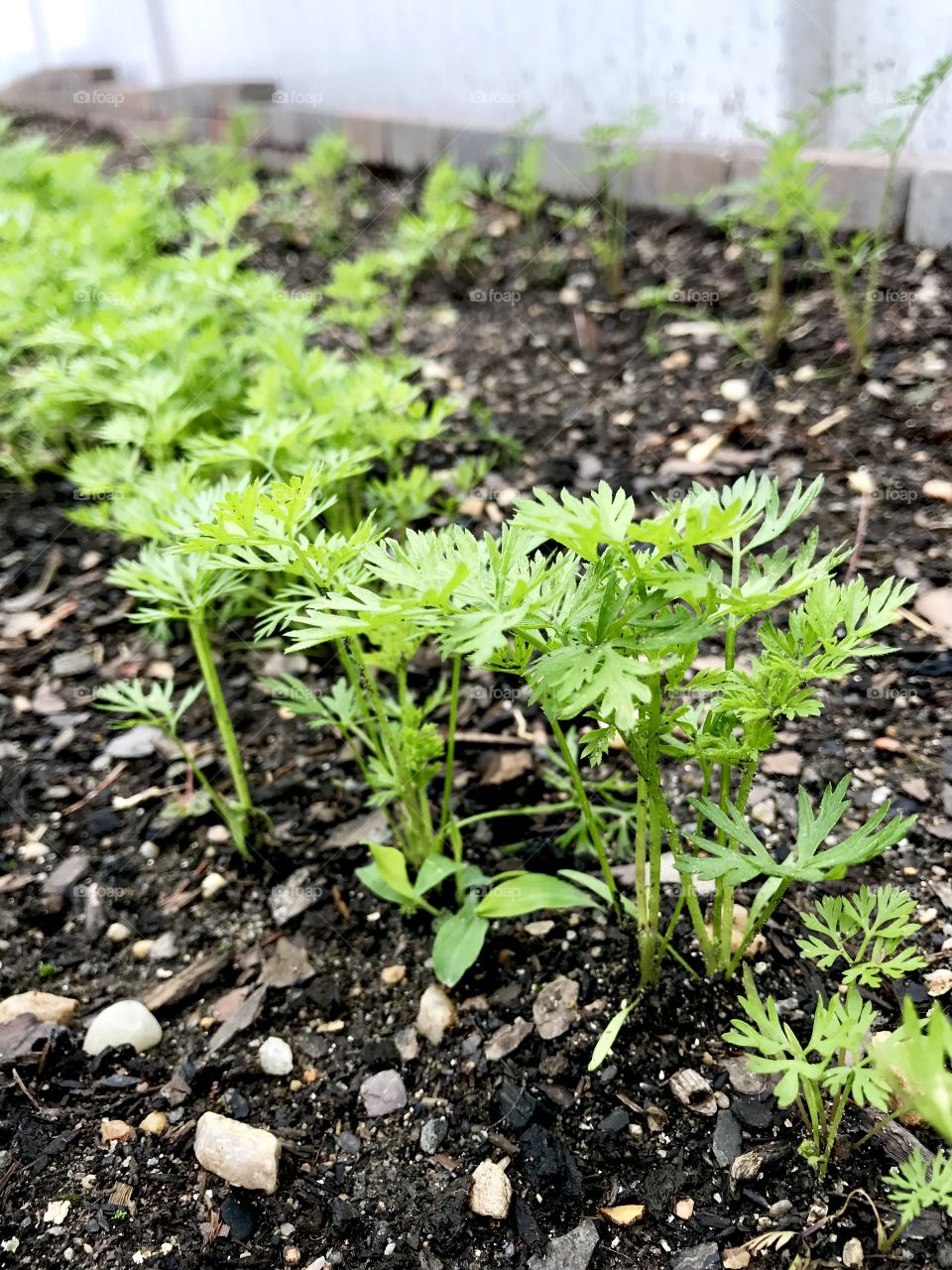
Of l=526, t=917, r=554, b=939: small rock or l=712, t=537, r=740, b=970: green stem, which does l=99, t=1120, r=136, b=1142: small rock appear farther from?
l=712, t=537, r=740, b=970: green stem

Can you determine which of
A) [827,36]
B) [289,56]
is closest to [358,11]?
[289,56]

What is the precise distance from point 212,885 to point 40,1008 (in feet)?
1.15

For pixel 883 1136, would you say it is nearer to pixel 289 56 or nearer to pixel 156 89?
pixel 289 56

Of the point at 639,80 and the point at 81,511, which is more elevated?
the point at 639,80

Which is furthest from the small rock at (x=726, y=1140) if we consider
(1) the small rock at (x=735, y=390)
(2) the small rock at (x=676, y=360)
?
(2) the small rock at (x=676, y=360)

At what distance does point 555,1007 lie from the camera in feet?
5.09

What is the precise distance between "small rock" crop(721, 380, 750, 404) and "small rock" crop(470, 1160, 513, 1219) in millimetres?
2242

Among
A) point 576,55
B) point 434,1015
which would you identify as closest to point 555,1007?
point 434,1015

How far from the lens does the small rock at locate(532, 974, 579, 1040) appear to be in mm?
1522

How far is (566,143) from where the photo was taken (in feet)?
15.2

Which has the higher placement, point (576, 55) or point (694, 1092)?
point (576, 55)

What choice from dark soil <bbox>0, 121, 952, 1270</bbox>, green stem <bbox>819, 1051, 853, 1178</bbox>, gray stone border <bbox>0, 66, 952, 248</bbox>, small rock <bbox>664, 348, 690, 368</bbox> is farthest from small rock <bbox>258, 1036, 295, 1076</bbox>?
gray stone border <bbox>0, 66, 952, 248</bbox>

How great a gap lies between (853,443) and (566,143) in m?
2.75

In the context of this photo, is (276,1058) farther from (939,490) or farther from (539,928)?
(939,490)
